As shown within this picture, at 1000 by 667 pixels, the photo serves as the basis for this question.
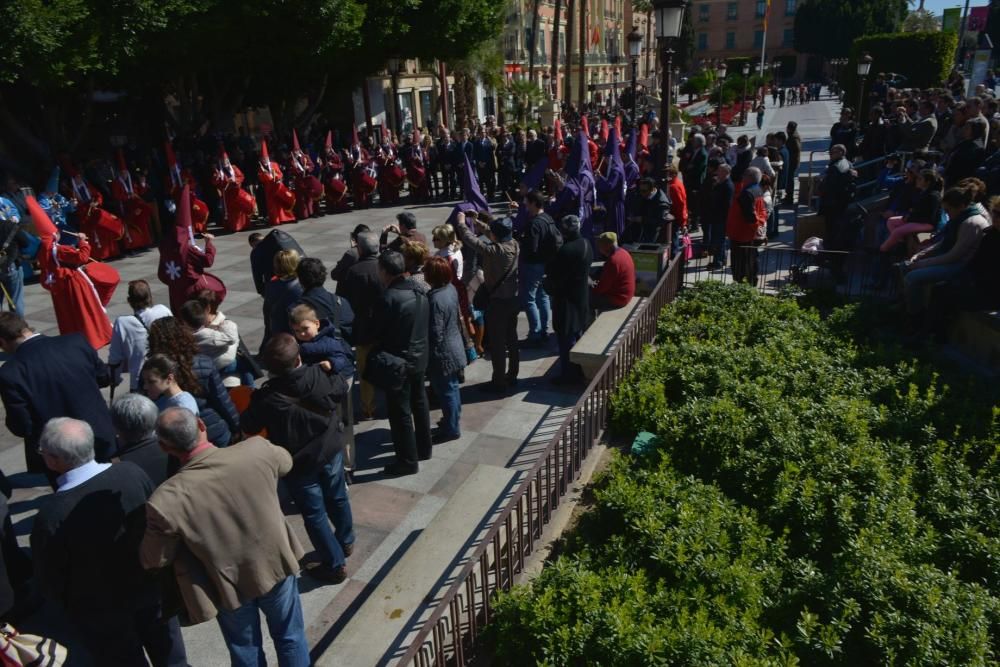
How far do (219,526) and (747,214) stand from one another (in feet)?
26.4

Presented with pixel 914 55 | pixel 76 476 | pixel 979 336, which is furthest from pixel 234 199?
pixel 914 55

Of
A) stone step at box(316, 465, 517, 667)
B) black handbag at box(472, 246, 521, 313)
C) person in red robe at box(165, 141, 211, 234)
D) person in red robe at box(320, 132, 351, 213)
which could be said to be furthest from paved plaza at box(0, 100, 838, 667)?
person in red robe at box(320, 132, 351, 213)

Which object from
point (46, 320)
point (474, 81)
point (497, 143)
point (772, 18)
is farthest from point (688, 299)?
point (772, 18)

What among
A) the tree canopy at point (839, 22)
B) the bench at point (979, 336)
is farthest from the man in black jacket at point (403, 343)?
the tree canopy at point (839, 22)

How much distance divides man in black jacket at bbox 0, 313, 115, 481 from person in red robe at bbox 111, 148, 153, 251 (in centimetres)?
972

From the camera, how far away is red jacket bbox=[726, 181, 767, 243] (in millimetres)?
9570

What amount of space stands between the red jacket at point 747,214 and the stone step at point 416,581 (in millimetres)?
5974

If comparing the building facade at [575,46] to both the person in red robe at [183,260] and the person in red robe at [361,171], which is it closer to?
the person in red robe at [361,171]

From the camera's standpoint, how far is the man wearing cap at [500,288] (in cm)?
696

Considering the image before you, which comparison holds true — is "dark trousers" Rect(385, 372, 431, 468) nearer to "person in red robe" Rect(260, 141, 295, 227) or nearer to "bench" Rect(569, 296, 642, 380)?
"bench" Rect(569, 296, 642, 380)

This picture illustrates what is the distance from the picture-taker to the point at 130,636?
148 inches

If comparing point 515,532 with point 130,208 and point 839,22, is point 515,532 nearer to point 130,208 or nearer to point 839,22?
point 130,208

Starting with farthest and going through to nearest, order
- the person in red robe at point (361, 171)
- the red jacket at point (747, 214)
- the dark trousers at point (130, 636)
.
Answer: the person in red robe at point (361, 171) → the red jacket at point (747, 214) → the dark trousers at point (130, 636)

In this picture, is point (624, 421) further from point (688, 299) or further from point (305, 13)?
point (305, 13)
